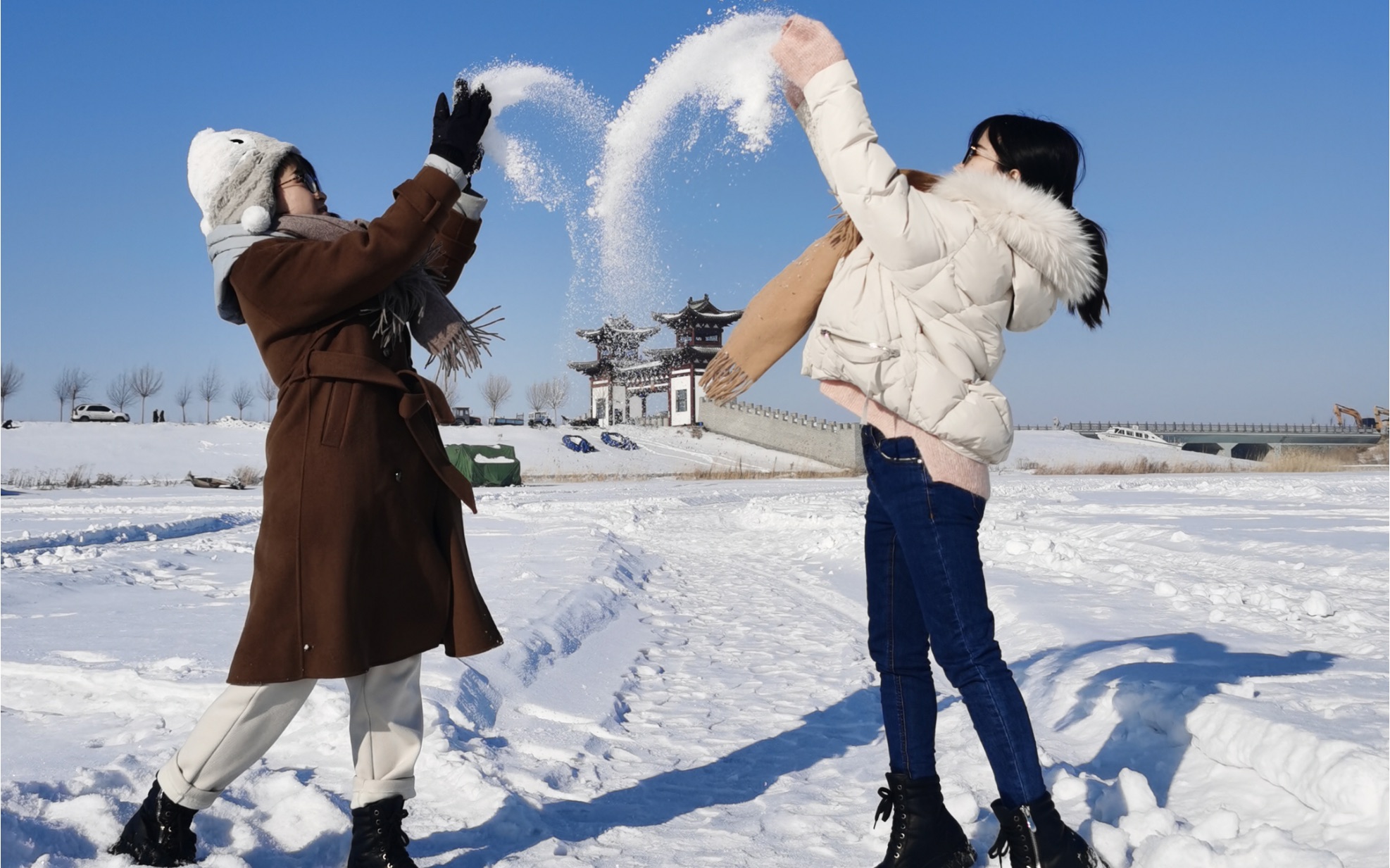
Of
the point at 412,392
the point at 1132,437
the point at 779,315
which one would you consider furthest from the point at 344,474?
the point at 1132,437

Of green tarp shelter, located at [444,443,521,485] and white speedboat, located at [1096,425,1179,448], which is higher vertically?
white speedboat, located at [1096,425,1179,448]

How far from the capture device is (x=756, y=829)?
267 cm

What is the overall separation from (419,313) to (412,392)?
0.67 feet

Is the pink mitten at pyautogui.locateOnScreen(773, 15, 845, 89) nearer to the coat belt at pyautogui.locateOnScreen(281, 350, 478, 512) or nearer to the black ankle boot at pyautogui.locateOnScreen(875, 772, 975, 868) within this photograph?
the coat belt at pyautogui.locateOnScreen(281, 350, 478, 512)

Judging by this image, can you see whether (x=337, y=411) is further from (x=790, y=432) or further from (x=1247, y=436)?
(x=1247, y=436)

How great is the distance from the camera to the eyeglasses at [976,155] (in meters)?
2.33

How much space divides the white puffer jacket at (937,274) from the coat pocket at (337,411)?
1126mm

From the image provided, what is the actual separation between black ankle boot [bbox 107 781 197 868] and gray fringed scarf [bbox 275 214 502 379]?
1132 millimetres

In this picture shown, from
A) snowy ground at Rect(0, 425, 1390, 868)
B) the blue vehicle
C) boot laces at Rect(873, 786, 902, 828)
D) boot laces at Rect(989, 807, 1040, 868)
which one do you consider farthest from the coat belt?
the blue vehicle

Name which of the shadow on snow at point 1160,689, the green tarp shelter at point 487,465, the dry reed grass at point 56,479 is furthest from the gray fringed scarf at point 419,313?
the dry reed grass at point 56,479

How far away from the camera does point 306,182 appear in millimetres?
2434

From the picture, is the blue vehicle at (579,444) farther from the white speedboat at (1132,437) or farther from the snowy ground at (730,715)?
the snowy ground at (730,715)

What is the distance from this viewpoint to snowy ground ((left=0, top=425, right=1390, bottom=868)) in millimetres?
2449

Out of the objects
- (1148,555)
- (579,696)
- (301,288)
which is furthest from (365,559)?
(1148,555)
